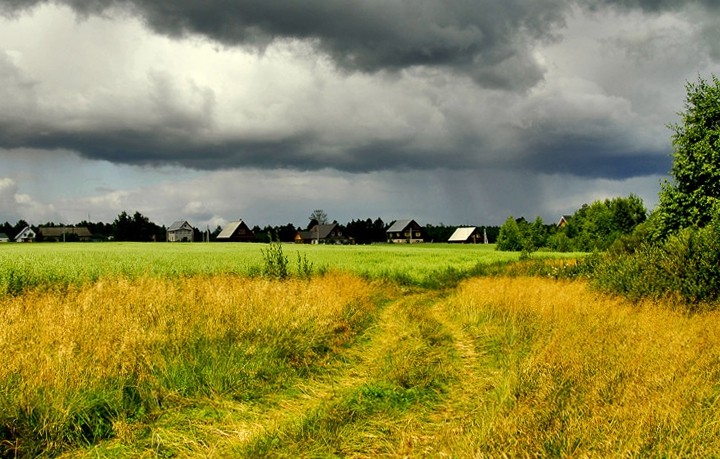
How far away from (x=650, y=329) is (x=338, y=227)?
12365 centimetres

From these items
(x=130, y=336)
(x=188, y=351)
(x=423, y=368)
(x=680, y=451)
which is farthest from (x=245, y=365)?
(x=680, y=451)

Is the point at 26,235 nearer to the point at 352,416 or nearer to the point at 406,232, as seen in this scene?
the point at 406,232

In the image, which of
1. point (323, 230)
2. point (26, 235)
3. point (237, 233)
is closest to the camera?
point (237, 233)

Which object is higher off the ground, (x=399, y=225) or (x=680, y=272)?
(x=399, y=225)

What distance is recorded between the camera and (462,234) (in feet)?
418

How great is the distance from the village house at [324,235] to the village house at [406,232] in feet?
49.3

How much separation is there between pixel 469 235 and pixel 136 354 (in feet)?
408

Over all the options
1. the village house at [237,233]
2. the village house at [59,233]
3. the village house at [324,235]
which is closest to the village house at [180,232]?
the village house at [237,233]

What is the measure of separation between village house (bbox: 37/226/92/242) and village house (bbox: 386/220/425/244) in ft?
324

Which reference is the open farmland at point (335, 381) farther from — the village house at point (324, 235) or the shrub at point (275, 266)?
the village house at point (324, 235)

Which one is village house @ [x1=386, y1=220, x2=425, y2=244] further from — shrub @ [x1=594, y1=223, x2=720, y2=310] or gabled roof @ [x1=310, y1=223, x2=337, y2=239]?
shrub @ [x1=594, y1=223, x2=720, y2=310]

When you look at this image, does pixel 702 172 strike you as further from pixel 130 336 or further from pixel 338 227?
pixel 338 227

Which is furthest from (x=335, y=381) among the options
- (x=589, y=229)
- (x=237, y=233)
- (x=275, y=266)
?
(x=237, y=233)

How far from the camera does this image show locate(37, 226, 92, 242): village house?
143500mm
